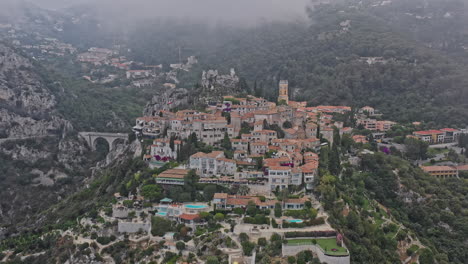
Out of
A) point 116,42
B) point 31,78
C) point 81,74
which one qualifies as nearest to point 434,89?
point 31,78

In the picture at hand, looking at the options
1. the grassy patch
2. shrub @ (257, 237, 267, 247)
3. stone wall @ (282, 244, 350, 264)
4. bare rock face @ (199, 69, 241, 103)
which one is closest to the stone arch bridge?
bare rock face @ (199, 69, 241, 103)

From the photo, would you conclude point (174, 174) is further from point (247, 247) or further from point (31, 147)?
point (31, 147)

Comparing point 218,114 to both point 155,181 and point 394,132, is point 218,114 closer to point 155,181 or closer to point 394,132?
point 155,181

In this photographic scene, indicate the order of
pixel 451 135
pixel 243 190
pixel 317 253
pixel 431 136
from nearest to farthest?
pixel 317 253 < pixel 243 190 < pixel 431 136 < pixel 451 135

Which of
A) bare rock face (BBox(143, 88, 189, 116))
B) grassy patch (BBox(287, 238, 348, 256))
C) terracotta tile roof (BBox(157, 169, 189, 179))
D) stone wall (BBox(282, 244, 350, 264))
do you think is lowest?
stone wall (BBox(282, 244, 350, 264))

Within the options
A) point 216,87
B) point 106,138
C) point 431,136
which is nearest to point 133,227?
point 216,87

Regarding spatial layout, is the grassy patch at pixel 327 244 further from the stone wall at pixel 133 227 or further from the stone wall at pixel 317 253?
the stone wall at pixel 133 227

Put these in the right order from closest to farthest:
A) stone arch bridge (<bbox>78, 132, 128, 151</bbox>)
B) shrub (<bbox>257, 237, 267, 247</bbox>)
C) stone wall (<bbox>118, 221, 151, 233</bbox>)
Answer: shrub (<bbox>257, 237, 267, 247</bbox>)
stone wall (<bbox>118, 221, 151, 233</bbox>)
stone arch bridge (<bbox>78, 132, 128, 151</bbox>)

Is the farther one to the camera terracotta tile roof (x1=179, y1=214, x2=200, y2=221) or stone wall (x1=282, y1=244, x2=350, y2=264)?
terracotta tile roof (x1=179, y1=214, x2=200, y2=221)

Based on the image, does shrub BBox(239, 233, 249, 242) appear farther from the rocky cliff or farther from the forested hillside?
the rocky cliff
